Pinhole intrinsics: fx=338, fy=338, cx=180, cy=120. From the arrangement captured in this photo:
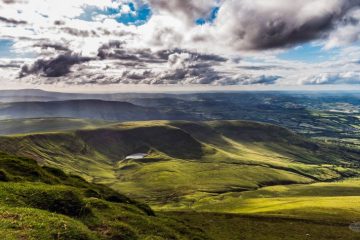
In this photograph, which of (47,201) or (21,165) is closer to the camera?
(47,201)

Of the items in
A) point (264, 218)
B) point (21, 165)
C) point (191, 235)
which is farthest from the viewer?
point (264, 218)

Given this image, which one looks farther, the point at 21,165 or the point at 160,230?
the point at 21,165

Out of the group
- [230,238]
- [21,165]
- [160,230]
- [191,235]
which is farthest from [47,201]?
[230,238]

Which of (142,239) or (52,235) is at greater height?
(52,235)

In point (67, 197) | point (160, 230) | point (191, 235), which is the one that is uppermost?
point (67, 197)

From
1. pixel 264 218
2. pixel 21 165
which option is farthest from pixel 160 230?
pixel 264 218

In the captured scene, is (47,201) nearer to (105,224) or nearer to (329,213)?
(105,224)

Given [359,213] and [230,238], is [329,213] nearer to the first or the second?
[359,213]

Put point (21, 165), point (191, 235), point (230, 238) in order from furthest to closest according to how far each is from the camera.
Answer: point (230, 238) < point (21, 165) < point (191, 235)

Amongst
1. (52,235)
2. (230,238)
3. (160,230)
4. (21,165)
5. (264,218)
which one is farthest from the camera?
(264,218)
